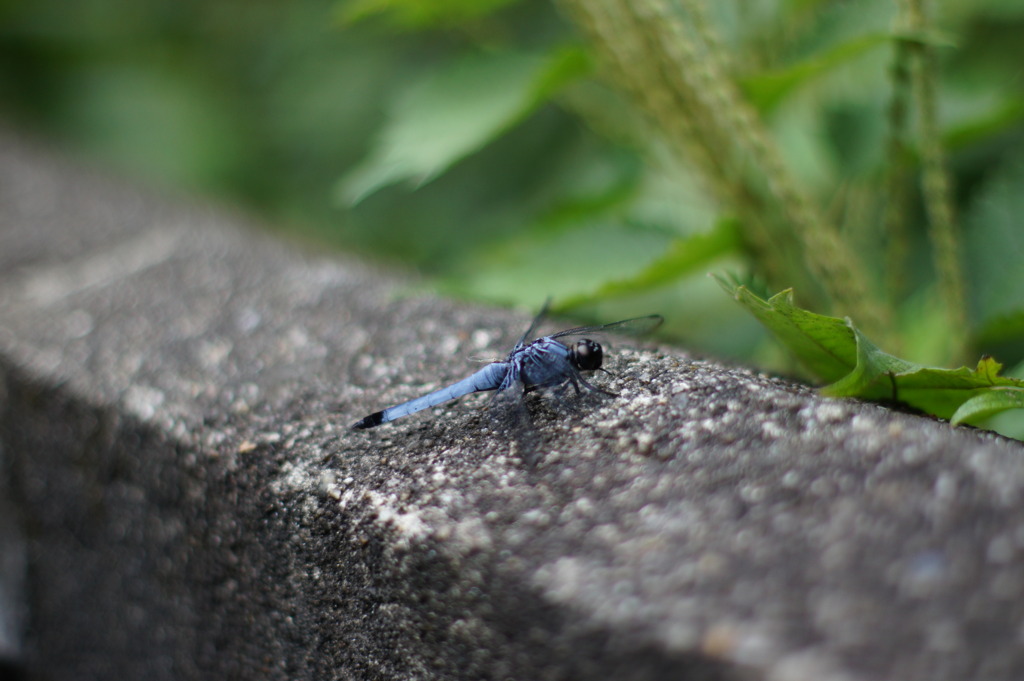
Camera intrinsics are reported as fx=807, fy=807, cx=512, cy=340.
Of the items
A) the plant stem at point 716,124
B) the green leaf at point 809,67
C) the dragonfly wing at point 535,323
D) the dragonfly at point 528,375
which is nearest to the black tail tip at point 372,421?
the dragonfly at point 528,375

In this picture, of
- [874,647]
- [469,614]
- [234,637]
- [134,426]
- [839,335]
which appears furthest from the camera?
[134,426]

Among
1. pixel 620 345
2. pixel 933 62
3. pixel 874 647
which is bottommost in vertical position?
pixel 874 647

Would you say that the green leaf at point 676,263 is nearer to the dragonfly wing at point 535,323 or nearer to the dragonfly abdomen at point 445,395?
the dragonfly wing at point 535,323

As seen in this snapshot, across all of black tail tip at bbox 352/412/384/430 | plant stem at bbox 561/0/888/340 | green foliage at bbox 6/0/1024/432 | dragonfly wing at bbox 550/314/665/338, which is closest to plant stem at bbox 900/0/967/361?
green foliage at bbox 6/0/1024/432

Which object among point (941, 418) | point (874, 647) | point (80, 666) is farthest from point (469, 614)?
point (80, 666)

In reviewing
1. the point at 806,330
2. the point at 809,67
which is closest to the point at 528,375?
the point at 806,330

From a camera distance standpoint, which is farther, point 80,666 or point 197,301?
point 197,301

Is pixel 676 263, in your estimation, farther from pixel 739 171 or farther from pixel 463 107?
pixel 463 107

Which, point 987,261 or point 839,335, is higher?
point 987,261

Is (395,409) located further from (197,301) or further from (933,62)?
(933,62)
